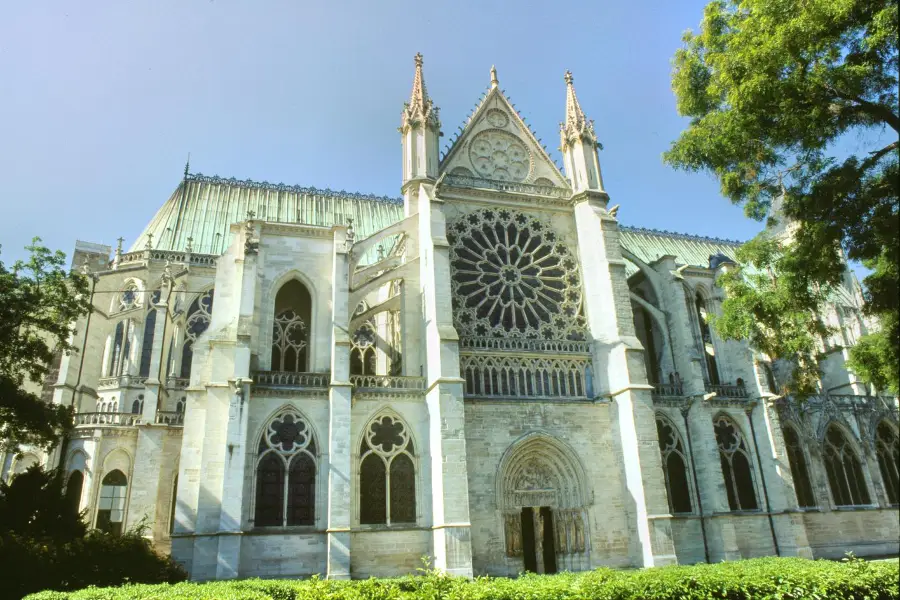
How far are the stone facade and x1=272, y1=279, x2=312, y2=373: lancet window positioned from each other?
89mm

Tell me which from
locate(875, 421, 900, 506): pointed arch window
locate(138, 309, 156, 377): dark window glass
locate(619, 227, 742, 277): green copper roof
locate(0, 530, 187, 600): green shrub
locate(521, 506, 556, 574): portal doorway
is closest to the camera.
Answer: locate(0, 530, 187, 600): green shrub

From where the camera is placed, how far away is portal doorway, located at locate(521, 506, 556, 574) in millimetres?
22344

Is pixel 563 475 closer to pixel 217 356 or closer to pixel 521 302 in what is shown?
pixel 521 302

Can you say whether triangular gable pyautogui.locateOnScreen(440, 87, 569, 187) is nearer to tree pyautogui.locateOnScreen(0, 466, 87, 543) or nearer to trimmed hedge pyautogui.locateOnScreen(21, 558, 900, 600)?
tree pyautogui.locateOnScreen(0, 466, 87, 543)

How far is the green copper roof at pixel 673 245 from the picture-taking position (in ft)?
136

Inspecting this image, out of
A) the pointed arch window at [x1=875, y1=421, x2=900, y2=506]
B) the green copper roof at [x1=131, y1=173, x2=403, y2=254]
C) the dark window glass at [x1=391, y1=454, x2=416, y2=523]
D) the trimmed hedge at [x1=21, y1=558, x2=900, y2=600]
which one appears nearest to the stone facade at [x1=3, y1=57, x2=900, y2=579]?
the dark window glass at [x1=391, y1=454, x2=416, y2=523]

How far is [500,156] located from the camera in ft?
92.9

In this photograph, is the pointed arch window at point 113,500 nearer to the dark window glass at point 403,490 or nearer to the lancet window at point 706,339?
the dark window glass at point 403,490

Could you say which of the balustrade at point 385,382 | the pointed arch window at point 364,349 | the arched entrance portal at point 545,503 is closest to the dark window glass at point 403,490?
the balustrade at point 385,382

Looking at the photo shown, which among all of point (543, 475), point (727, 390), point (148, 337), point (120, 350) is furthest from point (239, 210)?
point (727, 390)

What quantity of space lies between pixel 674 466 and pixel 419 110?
17965mm

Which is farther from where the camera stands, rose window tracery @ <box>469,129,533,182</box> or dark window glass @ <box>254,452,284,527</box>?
rose window tracery @ <box>469,129,533,182</box>

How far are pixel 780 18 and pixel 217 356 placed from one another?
18.7 meters

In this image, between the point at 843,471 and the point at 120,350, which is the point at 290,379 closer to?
the point at 120,350
